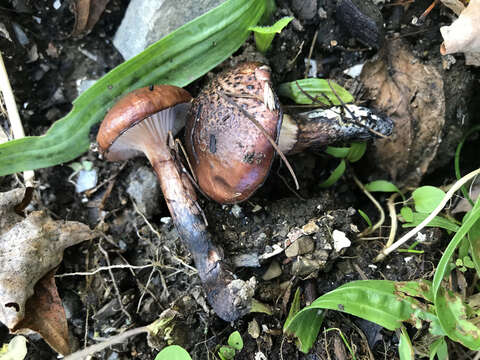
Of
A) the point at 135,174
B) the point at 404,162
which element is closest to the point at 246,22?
the point at 135,174

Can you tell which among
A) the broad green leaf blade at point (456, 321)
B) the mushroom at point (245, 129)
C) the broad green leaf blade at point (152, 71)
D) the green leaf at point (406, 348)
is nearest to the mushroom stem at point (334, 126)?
the mushroom at point (245, 129)

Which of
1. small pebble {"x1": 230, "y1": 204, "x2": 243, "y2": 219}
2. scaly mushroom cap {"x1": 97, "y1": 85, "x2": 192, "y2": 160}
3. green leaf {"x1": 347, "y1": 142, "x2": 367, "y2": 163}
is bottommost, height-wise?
small pebble {"x1": 230, "y1": 204, "x2": 243, "y2": 219}

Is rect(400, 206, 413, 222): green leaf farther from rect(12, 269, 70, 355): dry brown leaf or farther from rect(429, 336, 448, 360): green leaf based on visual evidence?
rect(12, 269, 70, 355): dry brown leaf

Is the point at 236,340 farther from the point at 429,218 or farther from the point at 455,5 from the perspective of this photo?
the point at 455,5

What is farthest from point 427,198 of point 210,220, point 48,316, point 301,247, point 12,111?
point 12,111

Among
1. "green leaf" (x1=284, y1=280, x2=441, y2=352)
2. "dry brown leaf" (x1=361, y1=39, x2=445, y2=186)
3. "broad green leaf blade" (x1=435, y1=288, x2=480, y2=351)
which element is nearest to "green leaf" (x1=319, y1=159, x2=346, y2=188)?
"dry brown leaf" (x1=361, y1=39, x2=445, y2=186)

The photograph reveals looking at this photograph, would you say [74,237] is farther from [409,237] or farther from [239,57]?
[409,237]
